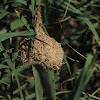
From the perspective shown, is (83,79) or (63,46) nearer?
(83,79)

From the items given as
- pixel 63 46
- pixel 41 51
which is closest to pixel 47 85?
pixel 41 51

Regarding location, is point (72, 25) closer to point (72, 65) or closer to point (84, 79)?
point (72, 65)

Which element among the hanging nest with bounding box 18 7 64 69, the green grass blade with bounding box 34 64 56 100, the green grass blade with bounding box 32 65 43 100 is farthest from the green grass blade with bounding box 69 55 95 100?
the hanging nest with bounding box 18 7 64 69

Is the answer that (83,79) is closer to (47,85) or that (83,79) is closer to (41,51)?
(47,85)

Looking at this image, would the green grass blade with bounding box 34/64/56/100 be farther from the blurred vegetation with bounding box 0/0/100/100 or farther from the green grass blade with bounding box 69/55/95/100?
the green grass blade with bounding box 69/55/95/100

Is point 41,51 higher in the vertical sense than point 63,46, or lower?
lower

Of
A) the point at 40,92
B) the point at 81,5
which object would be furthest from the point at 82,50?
the point at 40,92

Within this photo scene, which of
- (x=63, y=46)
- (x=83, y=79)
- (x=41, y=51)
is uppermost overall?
(x=63, y=46)
